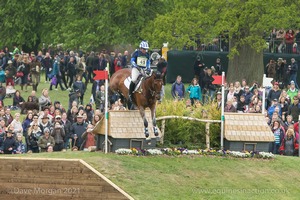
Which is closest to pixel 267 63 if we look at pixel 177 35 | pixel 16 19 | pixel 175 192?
pixel 177 35

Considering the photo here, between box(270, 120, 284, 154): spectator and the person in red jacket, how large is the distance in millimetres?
18264

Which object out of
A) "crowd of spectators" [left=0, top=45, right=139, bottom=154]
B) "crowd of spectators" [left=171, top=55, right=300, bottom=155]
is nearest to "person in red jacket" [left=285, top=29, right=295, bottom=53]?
"crowd of spectators" [left=171, top=55, right=300, bottom=155]

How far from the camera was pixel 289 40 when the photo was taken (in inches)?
2008

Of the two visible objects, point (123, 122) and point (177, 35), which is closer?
point (123, 122)

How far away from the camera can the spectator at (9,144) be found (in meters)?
30.5

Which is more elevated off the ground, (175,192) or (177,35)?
(177,35)

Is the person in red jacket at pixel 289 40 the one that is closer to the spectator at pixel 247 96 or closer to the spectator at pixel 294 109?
the spectator at pixel 247 96

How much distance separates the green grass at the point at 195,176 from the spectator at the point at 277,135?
2.86 m

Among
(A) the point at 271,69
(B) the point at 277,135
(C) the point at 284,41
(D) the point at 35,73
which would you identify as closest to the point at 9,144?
(B) the point at 277,135

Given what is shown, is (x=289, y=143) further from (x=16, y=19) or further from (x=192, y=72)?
(x=16, y=19)

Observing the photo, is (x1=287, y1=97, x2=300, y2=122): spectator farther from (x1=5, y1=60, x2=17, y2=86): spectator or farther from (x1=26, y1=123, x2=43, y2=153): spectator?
(x1=5, y1=60, x2=17, y2=86): spectator

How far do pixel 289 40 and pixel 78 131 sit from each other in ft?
68.8

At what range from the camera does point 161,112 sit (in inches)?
1201

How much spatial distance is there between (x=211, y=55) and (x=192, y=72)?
1164 mm
